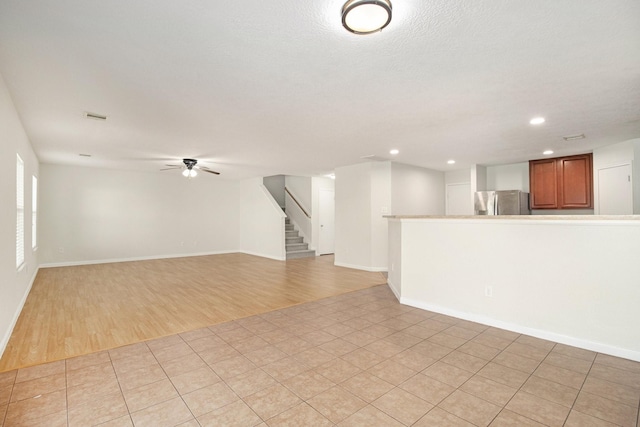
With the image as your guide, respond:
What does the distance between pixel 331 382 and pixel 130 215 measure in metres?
7.96

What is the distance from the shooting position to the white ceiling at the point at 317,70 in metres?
1.74

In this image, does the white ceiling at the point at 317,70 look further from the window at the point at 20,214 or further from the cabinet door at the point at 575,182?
the cabinet door at the point at 575,182

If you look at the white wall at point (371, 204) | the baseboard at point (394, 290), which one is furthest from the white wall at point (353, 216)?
the baseboard at point (394, 290)

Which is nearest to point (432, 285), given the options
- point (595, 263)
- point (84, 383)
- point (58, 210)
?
point (595, 263)

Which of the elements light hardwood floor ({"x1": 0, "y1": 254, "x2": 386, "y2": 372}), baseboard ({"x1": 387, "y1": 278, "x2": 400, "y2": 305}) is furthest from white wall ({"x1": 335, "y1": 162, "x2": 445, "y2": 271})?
baseboard ({"x1": 387, "y1": 278, "x2": 400, "y2": 305})

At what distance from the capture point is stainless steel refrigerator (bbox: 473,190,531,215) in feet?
20.5

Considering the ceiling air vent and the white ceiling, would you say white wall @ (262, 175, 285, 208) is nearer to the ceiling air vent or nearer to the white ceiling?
the white ceiling

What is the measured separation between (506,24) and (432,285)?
9.71ft

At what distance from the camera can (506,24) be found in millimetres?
1822

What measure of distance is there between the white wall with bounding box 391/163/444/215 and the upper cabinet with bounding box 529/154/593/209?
213 centimetres

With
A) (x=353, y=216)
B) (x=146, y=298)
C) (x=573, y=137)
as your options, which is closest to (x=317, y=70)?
(x=146, y=298)

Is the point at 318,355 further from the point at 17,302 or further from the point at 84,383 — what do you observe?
the point at 17,302

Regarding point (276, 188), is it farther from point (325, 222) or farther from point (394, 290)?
point (394, 290)

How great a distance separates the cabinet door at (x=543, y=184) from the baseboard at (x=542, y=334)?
3988 mm
